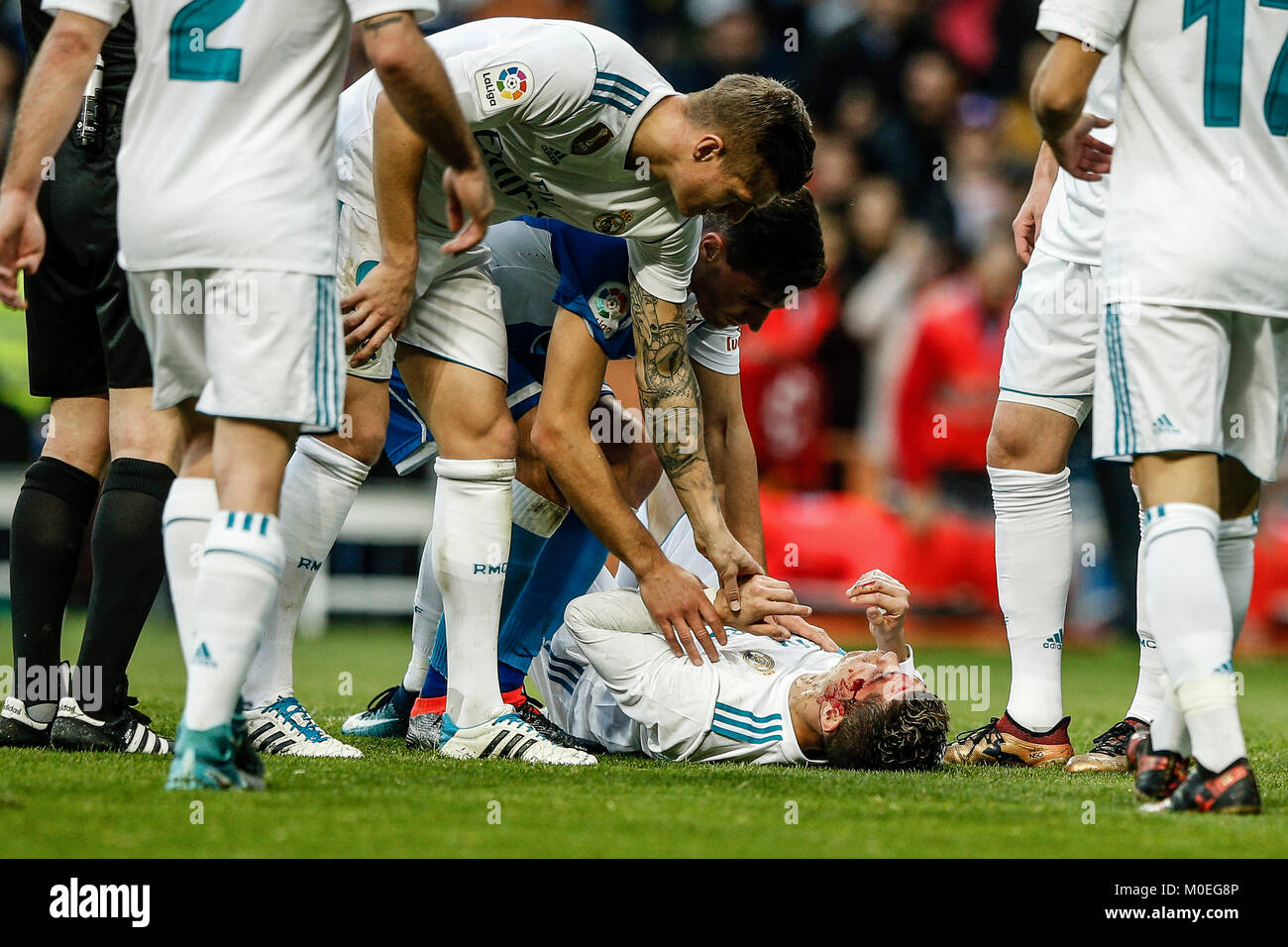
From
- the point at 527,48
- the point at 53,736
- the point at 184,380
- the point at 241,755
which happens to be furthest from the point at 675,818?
the point at 527,48

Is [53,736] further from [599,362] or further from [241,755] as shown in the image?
[599,362]

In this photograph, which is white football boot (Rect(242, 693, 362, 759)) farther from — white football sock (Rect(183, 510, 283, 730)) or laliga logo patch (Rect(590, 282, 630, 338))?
laliga logo patch (Rect(590, 282, 630, 338))

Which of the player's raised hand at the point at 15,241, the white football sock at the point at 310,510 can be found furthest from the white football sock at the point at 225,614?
the white football sock at the point at 310,510

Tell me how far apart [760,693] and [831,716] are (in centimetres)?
21

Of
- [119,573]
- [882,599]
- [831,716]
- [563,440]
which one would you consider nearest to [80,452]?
[119,573]

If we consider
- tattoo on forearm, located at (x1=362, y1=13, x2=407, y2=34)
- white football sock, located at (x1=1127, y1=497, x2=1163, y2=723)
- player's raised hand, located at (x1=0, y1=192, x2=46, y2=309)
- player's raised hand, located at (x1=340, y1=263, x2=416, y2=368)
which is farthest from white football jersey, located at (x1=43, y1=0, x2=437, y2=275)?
white football sock, located at (x1=1127, y1=497, x2=1163, y2=723)

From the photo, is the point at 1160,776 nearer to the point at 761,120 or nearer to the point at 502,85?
the point at 761,120

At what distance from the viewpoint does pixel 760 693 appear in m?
4.05

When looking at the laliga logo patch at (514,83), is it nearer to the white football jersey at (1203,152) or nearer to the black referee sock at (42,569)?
the white football jersey at (1203,152)

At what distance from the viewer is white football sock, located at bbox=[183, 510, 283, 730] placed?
2.79 metres

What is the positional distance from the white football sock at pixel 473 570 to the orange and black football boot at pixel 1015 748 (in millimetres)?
1385

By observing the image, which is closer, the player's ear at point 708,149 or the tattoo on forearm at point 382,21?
the tattoo on forearm at point 382,21

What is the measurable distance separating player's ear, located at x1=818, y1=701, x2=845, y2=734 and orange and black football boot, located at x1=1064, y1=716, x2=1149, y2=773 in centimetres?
Answer: 66

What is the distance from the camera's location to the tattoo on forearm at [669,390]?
4.05 metres
